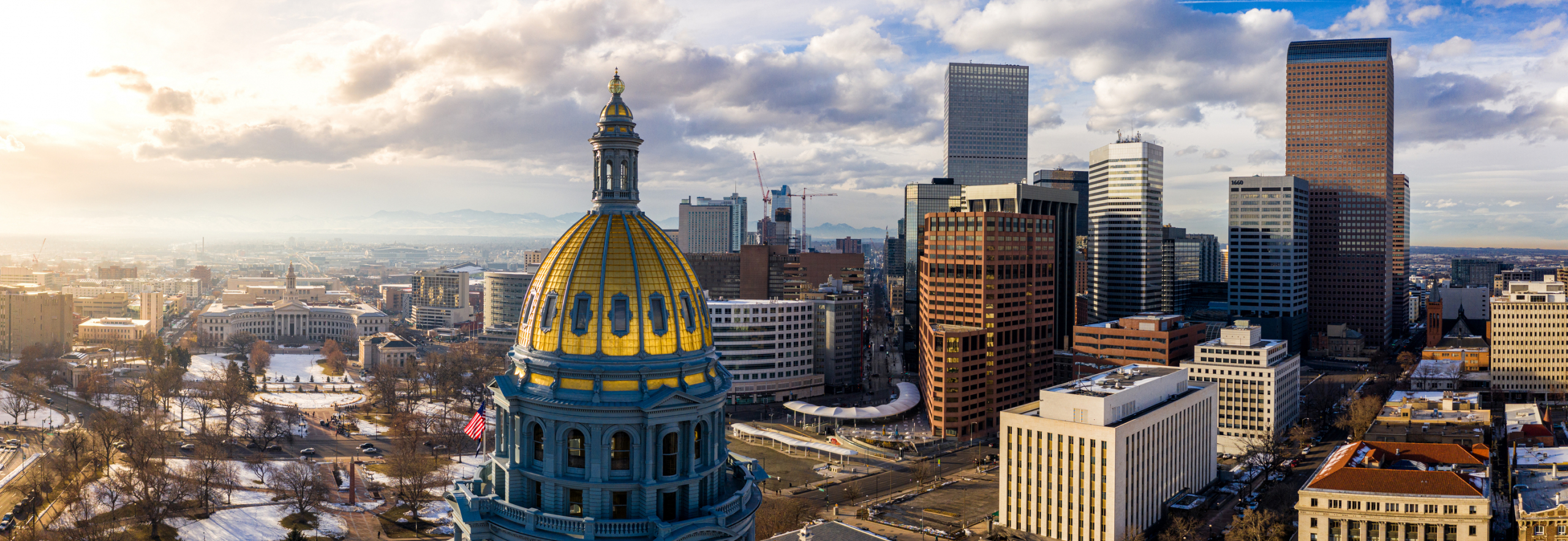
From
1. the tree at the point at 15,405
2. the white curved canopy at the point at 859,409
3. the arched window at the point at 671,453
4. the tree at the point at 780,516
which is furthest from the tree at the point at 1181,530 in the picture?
the tree at the point at 15,405

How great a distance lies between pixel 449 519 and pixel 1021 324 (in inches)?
4010

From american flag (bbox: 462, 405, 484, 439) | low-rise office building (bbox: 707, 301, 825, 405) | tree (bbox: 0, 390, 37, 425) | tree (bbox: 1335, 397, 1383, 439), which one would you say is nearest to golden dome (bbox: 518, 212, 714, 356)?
american flag (bbox: 462, 405, 484, 439)

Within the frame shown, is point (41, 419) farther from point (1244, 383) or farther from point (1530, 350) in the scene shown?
point (1530, 350)

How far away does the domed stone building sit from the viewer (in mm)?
46250

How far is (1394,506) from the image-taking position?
99.2 metres

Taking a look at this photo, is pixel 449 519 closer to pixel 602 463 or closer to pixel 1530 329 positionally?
pixel 602 463

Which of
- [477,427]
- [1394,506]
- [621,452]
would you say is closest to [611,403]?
[621,452]

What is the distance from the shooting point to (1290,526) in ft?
369

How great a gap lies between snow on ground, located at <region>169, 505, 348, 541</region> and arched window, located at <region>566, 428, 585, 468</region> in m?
77.7

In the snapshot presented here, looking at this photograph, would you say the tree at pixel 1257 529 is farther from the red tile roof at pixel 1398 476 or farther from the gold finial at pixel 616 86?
the gold finial at pixel 616 86

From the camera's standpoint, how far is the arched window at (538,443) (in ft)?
158

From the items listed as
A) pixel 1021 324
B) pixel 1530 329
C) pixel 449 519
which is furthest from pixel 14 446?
pixel 1530 329

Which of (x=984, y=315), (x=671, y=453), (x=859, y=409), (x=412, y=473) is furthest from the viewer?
(x=859, y=409)

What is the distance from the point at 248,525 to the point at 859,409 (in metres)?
95.7
